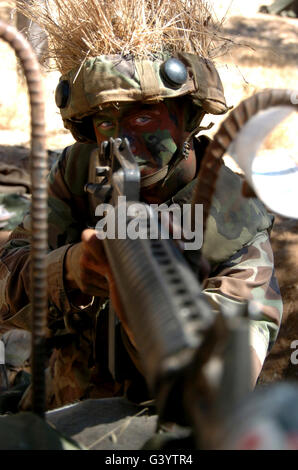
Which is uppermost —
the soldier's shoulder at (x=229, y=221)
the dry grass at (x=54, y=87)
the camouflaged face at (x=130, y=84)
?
the dry grass at (x=54, y=87)

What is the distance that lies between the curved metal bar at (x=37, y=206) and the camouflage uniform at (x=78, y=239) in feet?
2.49

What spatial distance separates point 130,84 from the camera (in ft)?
7.73

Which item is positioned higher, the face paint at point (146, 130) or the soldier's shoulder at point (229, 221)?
the face paint at point (146, 130)

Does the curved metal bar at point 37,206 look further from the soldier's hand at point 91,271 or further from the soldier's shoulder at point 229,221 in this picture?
the soldier's shoulder at point 229,221

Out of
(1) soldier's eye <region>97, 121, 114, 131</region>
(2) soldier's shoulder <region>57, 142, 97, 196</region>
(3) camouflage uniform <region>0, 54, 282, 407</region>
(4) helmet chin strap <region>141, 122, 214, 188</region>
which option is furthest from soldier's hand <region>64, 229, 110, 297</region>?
(2) soldier's shoulder <region>57, 142, 97, 196</region>

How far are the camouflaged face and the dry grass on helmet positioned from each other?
9cm

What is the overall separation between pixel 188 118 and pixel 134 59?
12.5 inches

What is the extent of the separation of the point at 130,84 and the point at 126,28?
323mm

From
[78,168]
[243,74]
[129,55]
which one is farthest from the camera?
[243,74]

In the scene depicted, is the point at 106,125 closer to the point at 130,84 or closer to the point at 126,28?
the point at 130,84

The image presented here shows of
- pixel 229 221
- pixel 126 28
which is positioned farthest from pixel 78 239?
pixel 126 28

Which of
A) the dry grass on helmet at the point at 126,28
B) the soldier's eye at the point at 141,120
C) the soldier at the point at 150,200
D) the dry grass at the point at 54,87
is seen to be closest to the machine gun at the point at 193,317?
the soldier at the point at 150,200

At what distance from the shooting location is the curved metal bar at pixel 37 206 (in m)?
1.39
